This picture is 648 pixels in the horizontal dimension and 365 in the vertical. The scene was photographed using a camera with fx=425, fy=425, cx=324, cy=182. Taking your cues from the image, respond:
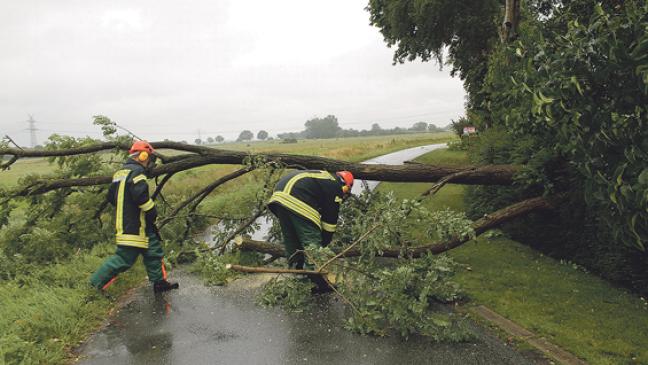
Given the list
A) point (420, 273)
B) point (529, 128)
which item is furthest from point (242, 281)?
point (529, 128)

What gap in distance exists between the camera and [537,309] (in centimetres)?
447

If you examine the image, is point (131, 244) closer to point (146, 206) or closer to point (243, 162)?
point (146, 206)

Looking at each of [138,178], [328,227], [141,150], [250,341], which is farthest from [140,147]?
[250,341]

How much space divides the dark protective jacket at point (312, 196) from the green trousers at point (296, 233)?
0.08 m

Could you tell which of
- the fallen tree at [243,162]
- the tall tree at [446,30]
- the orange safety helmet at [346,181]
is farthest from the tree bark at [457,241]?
the tall tree at [446,30]

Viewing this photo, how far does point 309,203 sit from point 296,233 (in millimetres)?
499

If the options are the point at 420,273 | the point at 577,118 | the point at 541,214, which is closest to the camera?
the point at 577,118

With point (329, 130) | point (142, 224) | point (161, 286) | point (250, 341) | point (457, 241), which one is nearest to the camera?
point (250, 341)

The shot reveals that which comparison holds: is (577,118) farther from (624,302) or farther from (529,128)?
(624,302)

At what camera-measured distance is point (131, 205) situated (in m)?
4.80

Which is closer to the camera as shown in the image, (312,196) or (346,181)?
(312,196)

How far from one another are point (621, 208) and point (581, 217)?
2382 millimetres

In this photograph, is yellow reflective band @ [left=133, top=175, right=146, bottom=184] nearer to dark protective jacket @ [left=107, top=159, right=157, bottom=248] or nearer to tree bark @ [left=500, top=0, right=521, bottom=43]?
dark protective jacket @ [left=107, top=159, right=157, bottom=248]

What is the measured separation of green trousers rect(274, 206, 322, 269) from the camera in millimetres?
4672
